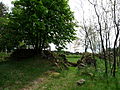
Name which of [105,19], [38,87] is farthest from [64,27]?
[38,87]

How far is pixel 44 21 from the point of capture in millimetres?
13969

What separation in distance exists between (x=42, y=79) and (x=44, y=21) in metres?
5.20

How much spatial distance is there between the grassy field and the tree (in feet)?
8.91

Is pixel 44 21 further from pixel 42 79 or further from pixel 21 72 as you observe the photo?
pixel 42 79

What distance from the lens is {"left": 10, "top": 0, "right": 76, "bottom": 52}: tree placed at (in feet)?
44.5

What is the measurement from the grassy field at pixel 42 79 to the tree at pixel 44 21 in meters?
2.72

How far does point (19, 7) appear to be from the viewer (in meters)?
15.0

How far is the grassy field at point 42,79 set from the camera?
9.10 m

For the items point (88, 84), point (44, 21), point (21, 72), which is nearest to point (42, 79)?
point (21, 72)

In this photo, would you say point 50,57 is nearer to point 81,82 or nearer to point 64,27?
point 64,27

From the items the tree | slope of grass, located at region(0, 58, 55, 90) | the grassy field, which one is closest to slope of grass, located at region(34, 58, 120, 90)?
the grassy field

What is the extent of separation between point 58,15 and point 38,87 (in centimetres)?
711

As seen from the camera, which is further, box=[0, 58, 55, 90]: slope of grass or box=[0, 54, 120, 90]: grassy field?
box=[0, 58, 55, 90]: slope of grass

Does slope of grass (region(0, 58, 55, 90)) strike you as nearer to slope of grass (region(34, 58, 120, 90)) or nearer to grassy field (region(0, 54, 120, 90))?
grassy field (region(0, 54, 120, 90))
